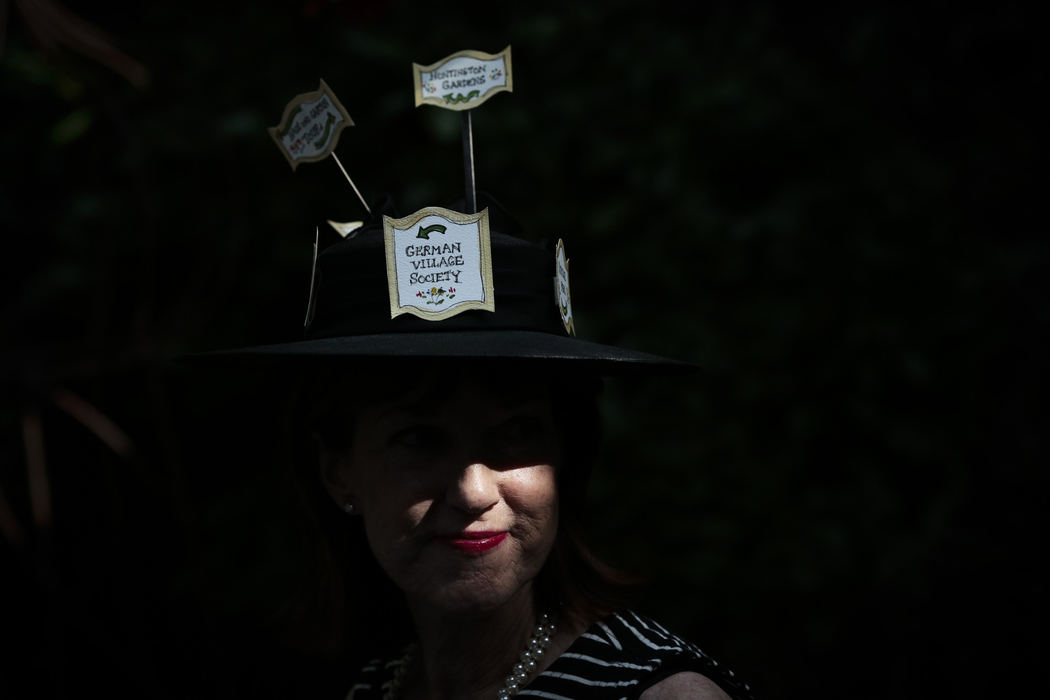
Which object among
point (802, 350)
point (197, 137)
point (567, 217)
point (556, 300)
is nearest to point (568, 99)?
point (567, 217)

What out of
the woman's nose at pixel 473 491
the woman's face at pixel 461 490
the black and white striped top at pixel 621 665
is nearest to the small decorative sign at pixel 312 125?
the woman's face at pixel 461 490

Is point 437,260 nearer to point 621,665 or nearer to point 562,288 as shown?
point 562,288

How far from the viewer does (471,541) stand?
138 cm

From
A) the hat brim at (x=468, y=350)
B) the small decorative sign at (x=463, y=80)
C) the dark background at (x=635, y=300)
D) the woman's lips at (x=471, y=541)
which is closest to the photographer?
the hat brim at (x=468, y=350)

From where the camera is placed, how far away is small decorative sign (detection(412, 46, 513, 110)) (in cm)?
149

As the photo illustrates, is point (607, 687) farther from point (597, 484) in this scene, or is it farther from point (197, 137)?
point (197, 137)

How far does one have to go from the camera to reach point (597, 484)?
8.50 ft

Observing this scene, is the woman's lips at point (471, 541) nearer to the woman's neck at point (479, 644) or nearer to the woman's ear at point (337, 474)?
the woman's neck at point (479, 644)

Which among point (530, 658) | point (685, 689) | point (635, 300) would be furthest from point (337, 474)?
point (635, 300)

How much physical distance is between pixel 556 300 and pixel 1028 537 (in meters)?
1.56

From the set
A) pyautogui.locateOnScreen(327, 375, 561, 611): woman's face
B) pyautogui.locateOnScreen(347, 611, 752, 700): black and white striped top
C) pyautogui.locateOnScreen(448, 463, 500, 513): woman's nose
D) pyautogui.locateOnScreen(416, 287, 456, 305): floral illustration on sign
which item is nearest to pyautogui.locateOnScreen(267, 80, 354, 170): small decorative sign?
pyautogui.locateOnScreen(416, 287, 456, 305): floral illustration on sign

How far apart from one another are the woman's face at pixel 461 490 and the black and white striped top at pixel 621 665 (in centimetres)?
15

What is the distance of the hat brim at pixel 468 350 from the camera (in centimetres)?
127

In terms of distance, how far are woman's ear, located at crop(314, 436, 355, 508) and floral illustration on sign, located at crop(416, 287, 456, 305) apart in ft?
1.15
